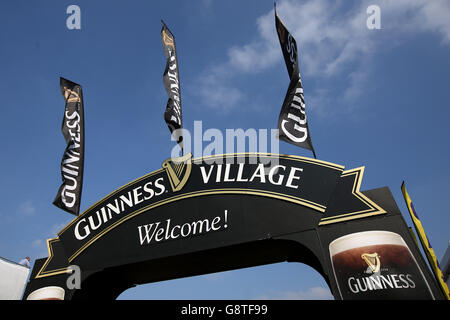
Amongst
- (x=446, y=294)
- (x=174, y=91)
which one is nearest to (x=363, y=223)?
(x=446, y=294)

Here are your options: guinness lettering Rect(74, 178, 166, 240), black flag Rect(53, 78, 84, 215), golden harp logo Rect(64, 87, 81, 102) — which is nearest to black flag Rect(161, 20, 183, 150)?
guinness lettering Rect(74, 178, 166, 240)

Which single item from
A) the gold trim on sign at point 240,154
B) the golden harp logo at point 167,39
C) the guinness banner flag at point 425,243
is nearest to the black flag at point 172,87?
the golden harp logo at point 167,39

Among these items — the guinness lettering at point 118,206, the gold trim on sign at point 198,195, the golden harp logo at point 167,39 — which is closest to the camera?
the gold trim on sign at point 198,195

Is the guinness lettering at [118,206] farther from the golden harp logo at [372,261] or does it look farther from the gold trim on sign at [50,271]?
the golden harp logo at [372,261]

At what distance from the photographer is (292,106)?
7500mm

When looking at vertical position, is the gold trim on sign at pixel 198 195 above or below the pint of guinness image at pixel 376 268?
above

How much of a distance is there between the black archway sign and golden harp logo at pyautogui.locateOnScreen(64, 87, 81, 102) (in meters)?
4.34

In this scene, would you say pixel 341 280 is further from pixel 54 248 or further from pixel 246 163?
pixel 54 248

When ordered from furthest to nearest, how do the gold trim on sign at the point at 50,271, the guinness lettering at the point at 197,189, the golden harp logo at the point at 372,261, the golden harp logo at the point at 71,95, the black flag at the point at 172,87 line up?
the golden harp logo at the point at 71,95, the black flag at the point at 172,87, the gold trim on sign at the point at 50,271, the guinness lettering at the point at 197,189, the golden harp logo at the point at 372,261

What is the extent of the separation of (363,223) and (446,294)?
5.37 ft

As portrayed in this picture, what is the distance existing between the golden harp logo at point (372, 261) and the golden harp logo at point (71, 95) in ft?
33.0

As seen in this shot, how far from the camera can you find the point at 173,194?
8.07 m

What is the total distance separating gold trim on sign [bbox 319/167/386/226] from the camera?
6069mm

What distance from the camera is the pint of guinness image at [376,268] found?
17.0ft
